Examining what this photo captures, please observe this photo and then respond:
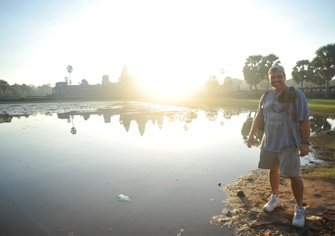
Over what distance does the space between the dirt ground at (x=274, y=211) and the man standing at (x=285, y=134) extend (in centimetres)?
14

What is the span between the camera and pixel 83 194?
12.1 feet

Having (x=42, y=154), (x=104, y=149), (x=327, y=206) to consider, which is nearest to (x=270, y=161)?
(x=327, y=206)

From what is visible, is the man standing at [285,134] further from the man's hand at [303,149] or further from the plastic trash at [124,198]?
the plastic trash at [124,198]

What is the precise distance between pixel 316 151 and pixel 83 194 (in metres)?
7.04

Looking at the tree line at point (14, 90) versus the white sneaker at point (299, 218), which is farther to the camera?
the tree line at point (14, 90)

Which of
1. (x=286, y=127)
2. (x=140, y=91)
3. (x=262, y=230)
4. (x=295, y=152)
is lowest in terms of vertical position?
(x=262, y=230)

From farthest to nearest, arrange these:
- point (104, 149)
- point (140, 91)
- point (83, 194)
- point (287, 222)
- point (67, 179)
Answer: point (140, 91)
point (104, 149)
point (67, 179)
point (83, 194)
point (287, 222)

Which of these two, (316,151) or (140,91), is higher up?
(140,91)

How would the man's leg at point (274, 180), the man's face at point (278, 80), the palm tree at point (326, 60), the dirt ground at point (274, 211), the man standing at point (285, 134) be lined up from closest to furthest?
the dirt ground at point (274, 211)
the man standing at point (285, 134)
the man's face at point (278, 80)
the man's leg at point (274, 180)
the palm tree at point (326, 60)

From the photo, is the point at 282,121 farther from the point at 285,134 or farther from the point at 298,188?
the point at 298,188

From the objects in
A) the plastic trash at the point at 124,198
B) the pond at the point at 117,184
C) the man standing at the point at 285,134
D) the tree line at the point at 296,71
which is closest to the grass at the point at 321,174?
the pond at the point at 117,184

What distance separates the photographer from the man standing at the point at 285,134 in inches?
109

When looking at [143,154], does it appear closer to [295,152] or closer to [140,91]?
[295,152]

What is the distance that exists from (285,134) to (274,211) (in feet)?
4.09
